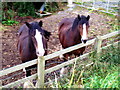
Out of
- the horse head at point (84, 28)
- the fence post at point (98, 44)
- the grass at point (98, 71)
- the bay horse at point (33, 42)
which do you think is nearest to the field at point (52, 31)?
the bay horse at point (33, 42)

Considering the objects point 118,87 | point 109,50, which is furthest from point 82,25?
point 118,87

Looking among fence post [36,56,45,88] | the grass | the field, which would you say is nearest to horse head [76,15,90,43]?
the grass

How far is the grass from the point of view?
3.37 meters

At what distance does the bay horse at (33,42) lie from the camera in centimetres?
355

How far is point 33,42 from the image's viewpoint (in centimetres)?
389

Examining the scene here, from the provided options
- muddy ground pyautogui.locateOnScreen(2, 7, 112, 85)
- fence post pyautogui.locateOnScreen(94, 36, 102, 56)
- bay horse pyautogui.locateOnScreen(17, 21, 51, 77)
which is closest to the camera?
bay horse pyautogui.locateOnScreen(17, 21, 51, 77)

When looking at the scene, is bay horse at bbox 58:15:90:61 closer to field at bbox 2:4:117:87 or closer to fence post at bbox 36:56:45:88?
field at bbox 2:4:117:87

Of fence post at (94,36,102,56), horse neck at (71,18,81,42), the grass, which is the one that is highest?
horse neck at (71,18,81,42)

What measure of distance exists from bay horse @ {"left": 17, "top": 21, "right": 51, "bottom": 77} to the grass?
0.87 m

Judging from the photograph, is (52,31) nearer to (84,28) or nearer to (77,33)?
(77,33)

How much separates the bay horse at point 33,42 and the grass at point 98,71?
874 mm

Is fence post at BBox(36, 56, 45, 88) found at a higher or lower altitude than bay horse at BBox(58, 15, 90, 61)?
lower

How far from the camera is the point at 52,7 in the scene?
12031mm

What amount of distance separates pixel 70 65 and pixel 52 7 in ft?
27.6
